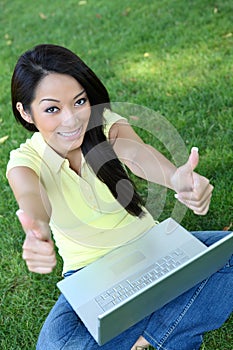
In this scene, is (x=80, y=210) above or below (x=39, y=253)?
below

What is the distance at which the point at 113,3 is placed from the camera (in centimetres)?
428

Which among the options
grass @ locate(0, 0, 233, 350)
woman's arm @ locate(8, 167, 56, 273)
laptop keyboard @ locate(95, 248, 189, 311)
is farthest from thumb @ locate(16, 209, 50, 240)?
grass @ locate(0, 0, 233, 350)

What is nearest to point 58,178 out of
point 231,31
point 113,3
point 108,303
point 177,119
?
point 108,303

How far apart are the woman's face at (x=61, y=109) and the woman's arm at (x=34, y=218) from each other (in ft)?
0.46

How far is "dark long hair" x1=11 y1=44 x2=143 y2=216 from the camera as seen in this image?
1605mm

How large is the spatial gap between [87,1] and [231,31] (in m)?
1.53

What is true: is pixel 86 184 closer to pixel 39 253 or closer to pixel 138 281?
pixel 138 281

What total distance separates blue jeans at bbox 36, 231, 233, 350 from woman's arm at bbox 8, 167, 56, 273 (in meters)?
0.32

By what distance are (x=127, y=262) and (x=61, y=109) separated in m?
0.50

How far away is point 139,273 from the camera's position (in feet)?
5.47

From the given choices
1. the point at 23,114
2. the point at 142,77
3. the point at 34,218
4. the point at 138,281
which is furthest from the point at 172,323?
the point at 142,77

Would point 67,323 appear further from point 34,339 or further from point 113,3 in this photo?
point 113,3

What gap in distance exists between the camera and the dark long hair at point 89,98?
161 centimetres

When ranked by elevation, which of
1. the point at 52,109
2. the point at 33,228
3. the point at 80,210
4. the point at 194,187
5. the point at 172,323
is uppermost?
the point at 52,109
